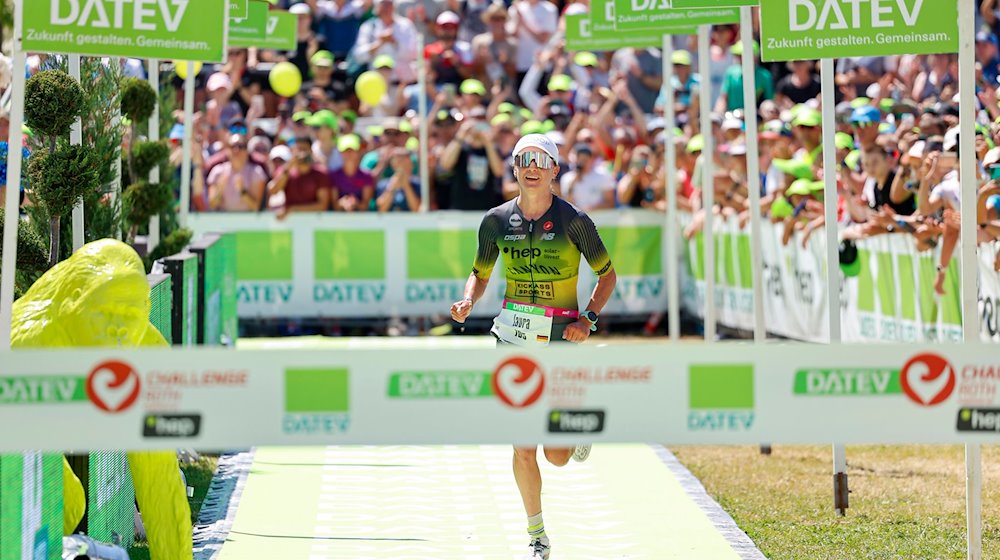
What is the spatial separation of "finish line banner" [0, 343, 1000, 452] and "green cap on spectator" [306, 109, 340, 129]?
15.7 metres

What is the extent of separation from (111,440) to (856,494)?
6.22m

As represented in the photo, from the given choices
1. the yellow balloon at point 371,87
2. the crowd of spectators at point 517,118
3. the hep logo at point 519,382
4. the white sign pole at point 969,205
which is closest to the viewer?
the hep logo at point 519,382

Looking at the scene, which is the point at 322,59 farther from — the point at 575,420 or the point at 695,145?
the point at 575,420

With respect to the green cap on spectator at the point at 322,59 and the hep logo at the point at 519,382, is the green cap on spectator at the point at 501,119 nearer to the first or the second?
the green cap on spectator at the point at 322,59

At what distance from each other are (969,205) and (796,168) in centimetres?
Answer: 908

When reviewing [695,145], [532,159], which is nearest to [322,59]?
[695,145]

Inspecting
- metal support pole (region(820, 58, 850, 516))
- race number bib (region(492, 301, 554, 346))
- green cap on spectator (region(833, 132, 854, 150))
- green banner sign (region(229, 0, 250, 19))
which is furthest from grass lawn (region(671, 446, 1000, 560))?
green cap on spectator (region(833, 132, 854, 150))

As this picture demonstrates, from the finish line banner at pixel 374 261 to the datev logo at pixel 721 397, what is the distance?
48.0ft

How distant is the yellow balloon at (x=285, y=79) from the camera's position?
22.1 meters

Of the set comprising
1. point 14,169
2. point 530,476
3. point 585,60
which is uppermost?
point 585,60

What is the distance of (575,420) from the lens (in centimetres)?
560

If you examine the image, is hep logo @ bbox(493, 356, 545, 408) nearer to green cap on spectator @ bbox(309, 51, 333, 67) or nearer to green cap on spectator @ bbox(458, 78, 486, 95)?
green cap on spectator @ bbox(458, 78, 486, 95)

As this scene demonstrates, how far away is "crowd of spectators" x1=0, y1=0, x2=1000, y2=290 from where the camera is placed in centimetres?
1673

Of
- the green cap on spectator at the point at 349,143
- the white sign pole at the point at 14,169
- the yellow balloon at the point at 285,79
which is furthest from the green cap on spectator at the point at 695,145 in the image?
the white sign pole at the point at 14,169
